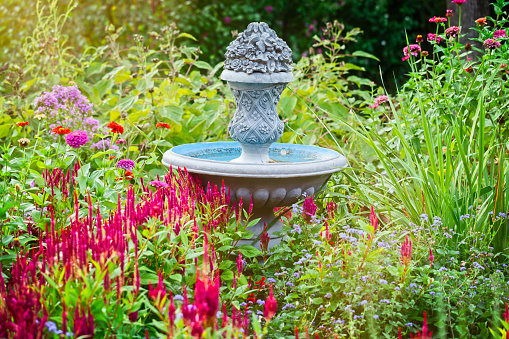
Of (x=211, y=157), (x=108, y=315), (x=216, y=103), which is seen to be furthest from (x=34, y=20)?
(x=108, y=315)

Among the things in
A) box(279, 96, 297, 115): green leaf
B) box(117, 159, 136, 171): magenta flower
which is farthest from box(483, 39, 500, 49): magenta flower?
box(117, 159, 136, 171): magenta flower

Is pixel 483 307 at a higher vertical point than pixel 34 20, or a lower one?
lower

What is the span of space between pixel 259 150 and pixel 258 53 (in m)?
0.63

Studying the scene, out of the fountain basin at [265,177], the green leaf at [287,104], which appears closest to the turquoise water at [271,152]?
the fountain basin at [265,177]

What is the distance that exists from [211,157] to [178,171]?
0.72 metres

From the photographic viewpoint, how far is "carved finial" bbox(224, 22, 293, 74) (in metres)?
3.23

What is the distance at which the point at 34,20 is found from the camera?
745cm

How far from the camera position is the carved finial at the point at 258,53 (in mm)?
3229

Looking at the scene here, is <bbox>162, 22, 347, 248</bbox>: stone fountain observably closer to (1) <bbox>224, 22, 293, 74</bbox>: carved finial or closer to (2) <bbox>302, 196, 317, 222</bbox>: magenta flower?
(1) <bbox>224, 22, 293, 74</bbox>: carved finial

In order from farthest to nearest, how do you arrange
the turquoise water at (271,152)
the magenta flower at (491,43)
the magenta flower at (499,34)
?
the turquoise water at (271,152) → the magenta flower at (499,34) → the magenta flower at (491,43)

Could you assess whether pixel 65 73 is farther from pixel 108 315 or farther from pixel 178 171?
pixel 108 315

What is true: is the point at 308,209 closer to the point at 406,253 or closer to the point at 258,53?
the point at 406,253

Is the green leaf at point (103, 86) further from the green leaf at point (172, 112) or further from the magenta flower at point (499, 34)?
the magenta flower at point (499, 34)

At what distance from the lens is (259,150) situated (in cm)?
346
